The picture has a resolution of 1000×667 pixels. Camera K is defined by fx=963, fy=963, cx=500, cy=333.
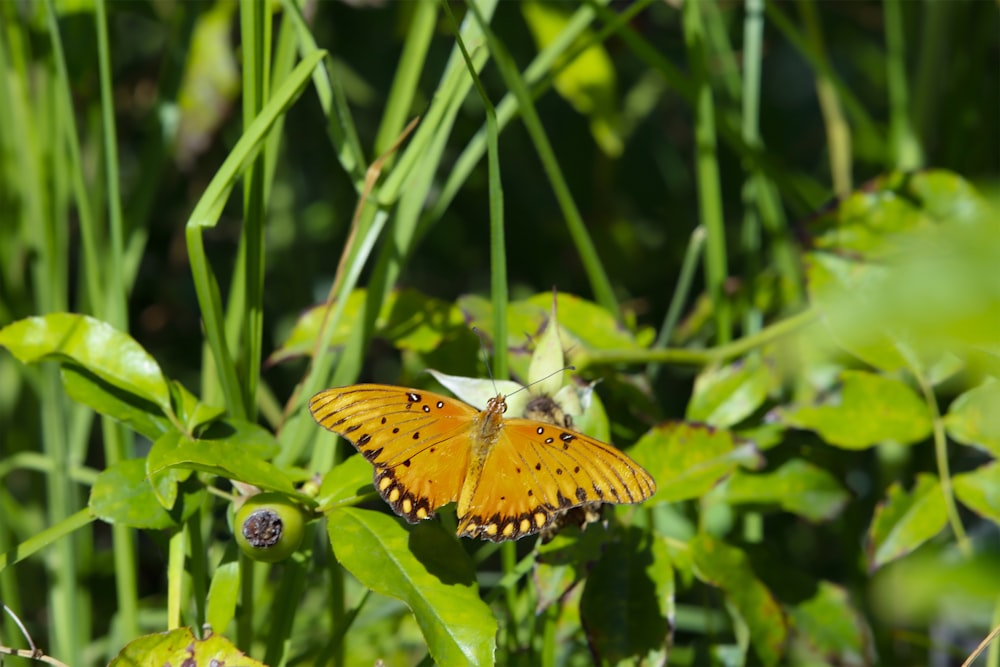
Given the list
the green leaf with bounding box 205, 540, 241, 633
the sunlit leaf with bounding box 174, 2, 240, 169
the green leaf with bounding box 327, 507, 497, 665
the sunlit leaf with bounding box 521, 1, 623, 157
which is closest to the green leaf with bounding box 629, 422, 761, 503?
the green leaf with bounding box 327, 507, 497, 665

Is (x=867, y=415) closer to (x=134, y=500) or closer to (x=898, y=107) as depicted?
(x=898, y=107)

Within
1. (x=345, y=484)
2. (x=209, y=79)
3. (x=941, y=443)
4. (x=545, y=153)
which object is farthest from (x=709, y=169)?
(x=209, y=79)

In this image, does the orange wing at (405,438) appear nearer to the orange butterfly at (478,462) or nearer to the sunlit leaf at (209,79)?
the orange butterfly at (478,462)

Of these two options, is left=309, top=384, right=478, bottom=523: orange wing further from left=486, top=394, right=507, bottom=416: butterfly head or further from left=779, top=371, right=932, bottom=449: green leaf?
left=779, top=371, right=932, bottom=449: green leaf

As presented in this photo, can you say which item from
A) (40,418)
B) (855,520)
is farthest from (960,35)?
(40,418)

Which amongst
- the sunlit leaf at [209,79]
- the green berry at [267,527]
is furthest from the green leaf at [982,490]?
the sunlit leaf at [209,79]

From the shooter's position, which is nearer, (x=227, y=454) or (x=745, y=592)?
(x=227, y=454)
